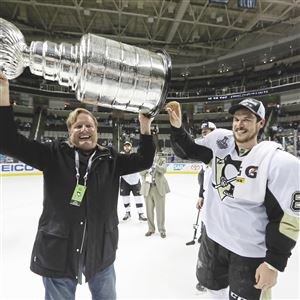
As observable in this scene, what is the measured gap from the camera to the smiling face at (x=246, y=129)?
1595 mm

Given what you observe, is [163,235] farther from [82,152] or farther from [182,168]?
[182,168]

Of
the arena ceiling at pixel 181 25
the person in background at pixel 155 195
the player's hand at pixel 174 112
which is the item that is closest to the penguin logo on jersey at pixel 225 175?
the player's hand at pixel 174 112

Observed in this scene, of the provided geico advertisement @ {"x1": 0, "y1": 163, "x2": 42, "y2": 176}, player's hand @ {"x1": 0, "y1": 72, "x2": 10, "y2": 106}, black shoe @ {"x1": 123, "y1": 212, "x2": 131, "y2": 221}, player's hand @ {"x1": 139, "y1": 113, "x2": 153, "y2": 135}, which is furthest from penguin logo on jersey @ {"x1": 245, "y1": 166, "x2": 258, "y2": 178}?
geico advertisement @ {"x1": 0, "y1": 163, "x2": 42, "y2": 176}

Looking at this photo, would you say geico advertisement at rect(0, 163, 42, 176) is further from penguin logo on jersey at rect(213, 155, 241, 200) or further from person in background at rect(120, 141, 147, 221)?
penguin logo on jersey at rect(213, 155, 241, 200)

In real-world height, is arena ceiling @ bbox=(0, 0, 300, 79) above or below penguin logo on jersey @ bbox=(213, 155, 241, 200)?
above

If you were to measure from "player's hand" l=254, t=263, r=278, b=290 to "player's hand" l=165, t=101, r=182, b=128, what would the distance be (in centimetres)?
90

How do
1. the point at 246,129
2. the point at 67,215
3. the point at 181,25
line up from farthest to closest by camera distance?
the point at 181,25 < the point at 246,129 < the point at 67,215

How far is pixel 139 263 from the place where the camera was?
3.31 metres

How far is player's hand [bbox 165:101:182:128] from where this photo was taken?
64.9 inches

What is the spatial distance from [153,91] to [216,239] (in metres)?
0.98

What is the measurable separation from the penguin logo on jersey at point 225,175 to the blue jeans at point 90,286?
2.52ft

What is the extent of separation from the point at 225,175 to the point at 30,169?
37.8ft

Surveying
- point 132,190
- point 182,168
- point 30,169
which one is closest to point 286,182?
point 132,190

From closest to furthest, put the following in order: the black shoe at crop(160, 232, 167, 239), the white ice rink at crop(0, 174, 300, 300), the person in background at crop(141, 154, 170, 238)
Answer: the white ice rink at crop(0, 174, 300, 300), the black shoe at crop(160, 232, 167, 239), the person in background at crop(141, 154, 170, 238)
